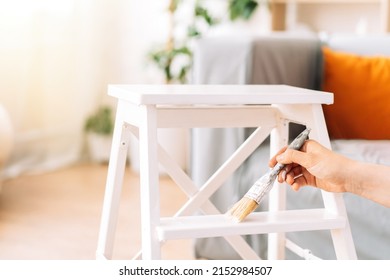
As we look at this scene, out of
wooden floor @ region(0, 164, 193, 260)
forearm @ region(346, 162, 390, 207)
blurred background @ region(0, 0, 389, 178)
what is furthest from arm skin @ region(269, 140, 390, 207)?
blurred background @ region(0, 0, 389, 178)

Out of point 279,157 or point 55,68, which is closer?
point 279,157

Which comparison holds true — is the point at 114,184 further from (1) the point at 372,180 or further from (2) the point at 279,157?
(1) the point at 372,180

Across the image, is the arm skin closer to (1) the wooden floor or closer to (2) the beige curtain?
(1) the wooden floor

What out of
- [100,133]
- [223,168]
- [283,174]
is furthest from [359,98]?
[100,133]

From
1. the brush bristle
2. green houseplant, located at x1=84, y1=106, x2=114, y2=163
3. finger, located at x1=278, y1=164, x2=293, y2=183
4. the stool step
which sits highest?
finger, located at x1=278, y1=164, x2=293, y2=183

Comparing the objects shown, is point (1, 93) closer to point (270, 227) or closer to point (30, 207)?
point (30, 207)

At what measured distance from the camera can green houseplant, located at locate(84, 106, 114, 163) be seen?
12.2 ft

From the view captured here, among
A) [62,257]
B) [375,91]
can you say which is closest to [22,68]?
[62,257]

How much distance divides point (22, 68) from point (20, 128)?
0.30 m

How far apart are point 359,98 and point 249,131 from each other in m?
0.39

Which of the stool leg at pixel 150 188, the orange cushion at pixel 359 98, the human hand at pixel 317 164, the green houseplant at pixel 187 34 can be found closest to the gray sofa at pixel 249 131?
the orange cushion at pixel 359 98

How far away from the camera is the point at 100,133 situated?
371 cm

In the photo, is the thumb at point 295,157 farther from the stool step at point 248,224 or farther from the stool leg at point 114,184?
the stool leg at point 114,184

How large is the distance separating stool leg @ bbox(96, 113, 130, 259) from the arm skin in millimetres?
322
